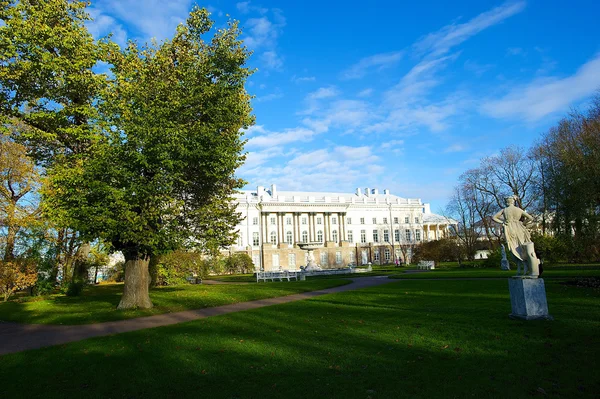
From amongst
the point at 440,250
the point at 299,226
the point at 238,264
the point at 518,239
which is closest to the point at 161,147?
the point at 518,239

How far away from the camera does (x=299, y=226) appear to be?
71.6 metres

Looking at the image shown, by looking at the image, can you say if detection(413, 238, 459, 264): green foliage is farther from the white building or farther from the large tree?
the large tree

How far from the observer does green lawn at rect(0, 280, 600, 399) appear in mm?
5559

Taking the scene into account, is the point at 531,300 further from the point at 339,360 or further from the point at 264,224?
the point at 264,224

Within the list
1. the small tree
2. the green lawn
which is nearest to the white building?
the small tree

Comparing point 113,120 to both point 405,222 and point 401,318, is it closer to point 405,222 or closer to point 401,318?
point 401,318

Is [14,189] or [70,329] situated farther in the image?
[14,189]

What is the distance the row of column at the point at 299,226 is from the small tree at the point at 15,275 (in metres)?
45.1

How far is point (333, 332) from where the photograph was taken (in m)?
9.37

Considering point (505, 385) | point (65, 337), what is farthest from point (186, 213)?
point (505, 385)

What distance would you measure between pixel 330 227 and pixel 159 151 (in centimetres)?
6059

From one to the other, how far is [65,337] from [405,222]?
72107 millimetres

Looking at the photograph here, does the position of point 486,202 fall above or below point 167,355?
above

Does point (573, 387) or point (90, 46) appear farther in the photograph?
point (90, 46)
